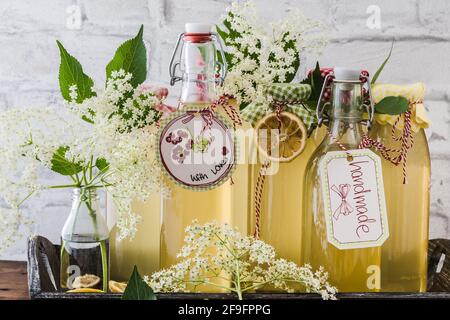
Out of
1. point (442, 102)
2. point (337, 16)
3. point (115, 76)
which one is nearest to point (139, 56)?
point (115, 76)

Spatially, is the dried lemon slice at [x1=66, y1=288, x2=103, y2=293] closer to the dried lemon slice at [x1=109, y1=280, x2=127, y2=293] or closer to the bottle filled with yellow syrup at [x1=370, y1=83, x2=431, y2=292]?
the dried lemon slice at [x1=109, y1=280, x2=127, y2=293]

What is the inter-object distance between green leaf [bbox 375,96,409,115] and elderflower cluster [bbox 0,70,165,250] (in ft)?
0.89

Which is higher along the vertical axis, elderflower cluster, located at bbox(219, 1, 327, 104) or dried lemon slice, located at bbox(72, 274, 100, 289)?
elderflower cluster, located at bbox(219, 1, 327, 104)

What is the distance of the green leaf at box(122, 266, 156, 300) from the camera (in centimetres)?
72

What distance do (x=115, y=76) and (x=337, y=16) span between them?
0.60 metres

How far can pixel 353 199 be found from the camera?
0.79 metres

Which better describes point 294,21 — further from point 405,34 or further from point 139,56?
point 405,34

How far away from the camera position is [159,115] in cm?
83

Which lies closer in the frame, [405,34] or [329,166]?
[329,166]

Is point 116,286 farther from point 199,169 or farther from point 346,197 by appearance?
point 346,197

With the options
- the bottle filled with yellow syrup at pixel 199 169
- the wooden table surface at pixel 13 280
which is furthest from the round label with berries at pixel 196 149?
the wooden table surface at pixel 13 280

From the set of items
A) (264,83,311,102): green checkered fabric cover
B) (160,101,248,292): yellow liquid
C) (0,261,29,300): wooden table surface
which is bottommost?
(0,261,29,300): wooden table surface

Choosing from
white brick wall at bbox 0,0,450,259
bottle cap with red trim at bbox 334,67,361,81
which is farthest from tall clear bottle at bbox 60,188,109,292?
white brick wall at bbox 0,0,450,259

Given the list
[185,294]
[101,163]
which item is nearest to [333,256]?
[185,294]
